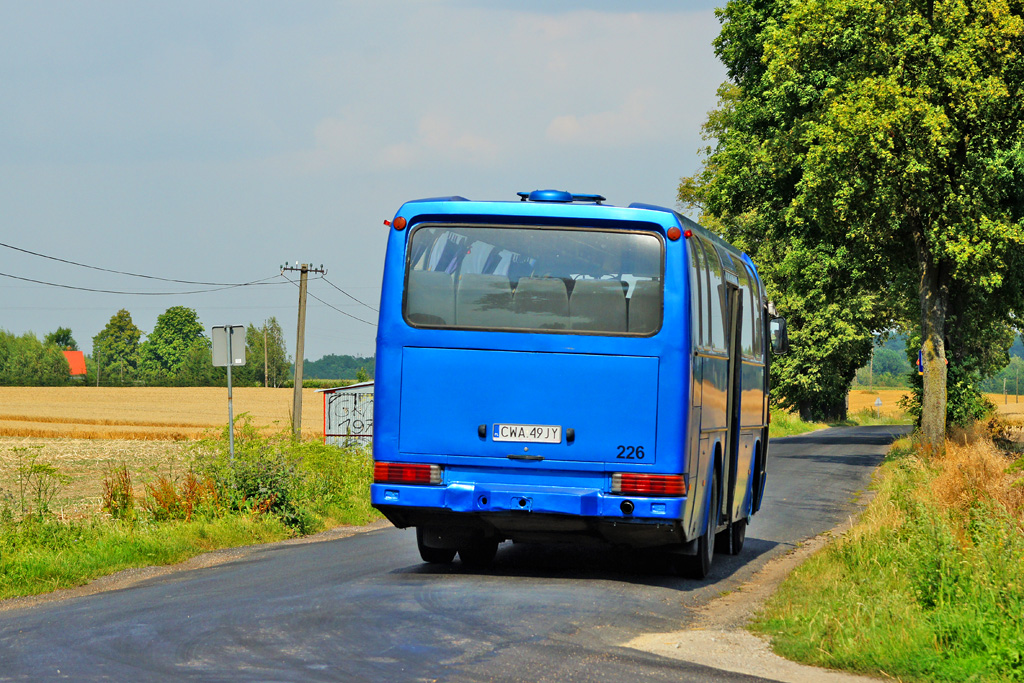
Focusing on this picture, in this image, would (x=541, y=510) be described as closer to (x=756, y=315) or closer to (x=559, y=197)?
(x=559, y=197)

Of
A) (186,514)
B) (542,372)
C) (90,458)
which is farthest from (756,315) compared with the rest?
(90,458)

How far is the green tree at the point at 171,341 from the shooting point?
186 m

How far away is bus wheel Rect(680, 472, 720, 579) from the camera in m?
12.4

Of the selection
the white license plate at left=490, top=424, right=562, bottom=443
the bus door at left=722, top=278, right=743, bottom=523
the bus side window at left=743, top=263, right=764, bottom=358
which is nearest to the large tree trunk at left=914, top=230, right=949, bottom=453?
the bus side window at left=743, top=263, right=764, bottom=358

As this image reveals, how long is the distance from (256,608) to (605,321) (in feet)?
12.8

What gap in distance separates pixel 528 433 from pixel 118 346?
7241 inches

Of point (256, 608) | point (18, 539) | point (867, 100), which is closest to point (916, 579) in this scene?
point (256, 608)

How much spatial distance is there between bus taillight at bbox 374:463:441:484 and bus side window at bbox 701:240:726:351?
3051mm

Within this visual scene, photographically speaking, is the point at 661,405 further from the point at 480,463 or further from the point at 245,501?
the point at 245,501

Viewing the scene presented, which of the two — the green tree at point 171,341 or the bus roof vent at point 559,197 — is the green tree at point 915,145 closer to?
the bus roof vent at point 559,197

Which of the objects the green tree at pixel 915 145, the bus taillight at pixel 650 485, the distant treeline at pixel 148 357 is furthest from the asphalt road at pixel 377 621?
the distant treeline at pixel 148 357

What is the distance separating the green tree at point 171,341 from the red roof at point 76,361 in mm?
8602

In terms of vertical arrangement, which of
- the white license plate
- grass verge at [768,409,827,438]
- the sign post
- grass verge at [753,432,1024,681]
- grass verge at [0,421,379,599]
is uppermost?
A: the sign post

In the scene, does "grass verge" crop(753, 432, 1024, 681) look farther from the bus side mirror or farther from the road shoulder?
the road shoulder
